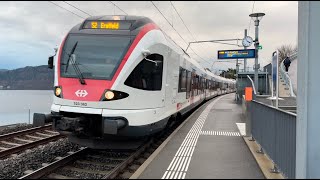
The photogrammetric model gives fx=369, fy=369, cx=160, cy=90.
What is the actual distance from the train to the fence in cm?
257

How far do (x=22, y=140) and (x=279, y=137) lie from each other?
8499mm

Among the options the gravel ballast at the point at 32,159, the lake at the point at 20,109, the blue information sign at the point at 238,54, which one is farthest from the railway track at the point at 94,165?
the blue information sign at the point at 238,54

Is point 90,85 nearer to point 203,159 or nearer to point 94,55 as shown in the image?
point 94,55

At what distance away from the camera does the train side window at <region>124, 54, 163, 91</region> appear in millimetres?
8430

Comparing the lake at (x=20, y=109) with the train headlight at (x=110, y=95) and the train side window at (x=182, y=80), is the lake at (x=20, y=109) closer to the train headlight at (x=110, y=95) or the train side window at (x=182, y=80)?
the train side window at (x=182, y=80)

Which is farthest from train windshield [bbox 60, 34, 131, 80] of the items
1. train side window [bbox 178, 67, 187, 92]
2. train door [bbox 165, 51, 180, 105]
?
train side window [bbox 178, 67, 187, 92]

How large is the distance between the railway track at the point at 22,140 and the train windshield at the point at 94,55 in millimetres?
2859

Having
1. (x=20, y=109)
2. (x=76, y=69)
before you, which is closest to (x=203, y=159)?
(x=76, y=69)

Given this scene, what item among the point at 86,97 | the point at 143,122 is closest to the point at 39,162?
the point at 86,97

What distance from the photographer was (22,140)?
39.0 ft

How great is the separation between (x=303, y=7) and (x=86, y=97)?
15.9 ft

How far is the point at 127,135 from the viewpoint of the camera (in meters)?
8.26

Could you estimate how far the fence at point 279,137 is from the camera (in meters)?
5.67

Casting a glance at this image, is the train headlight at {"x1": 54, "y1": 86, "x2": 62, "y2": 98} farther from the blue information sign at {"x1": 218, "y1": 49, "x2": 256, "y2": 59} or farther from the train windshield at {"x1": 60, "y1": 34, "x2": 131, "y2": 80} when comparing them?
the blue information sign at {"x1": 218, "y1": 49, "x2": 256, "y2": 59}
